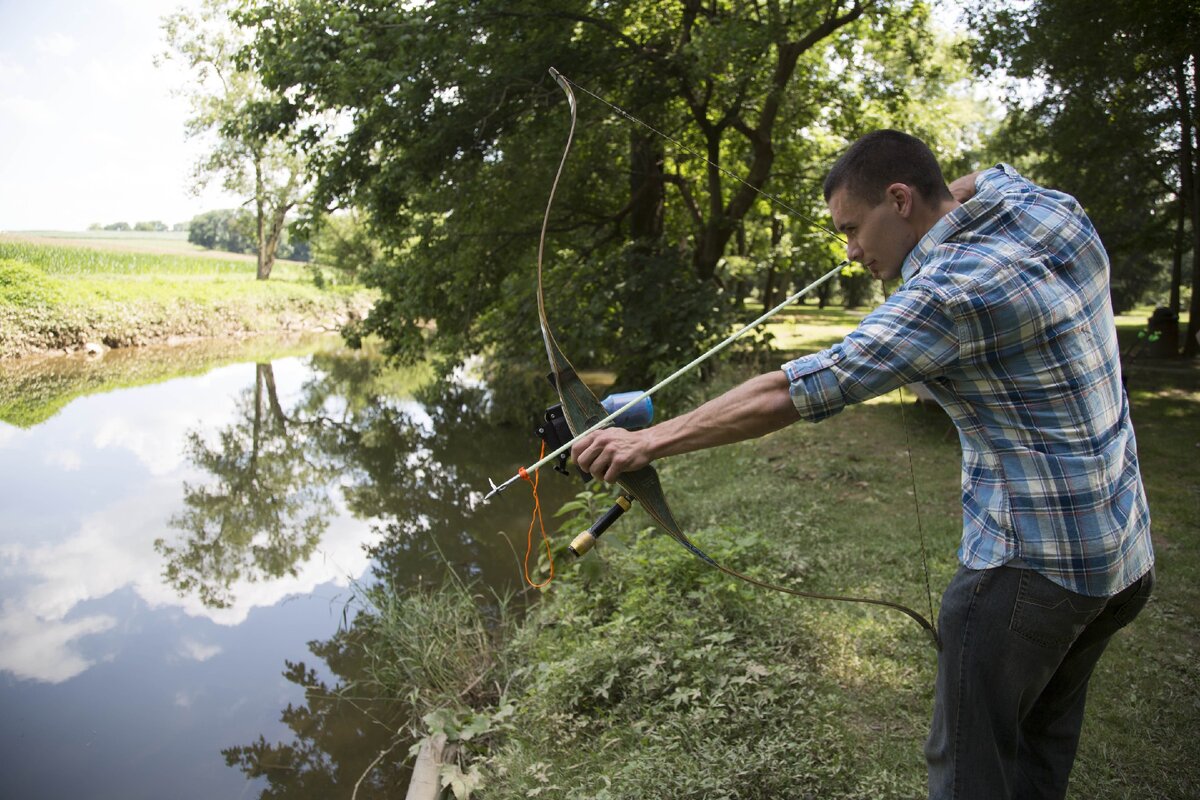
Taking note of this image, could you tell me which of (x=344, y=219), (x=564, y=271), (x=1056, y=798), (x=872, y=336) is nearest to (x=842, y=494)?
(x=1056, y=798)

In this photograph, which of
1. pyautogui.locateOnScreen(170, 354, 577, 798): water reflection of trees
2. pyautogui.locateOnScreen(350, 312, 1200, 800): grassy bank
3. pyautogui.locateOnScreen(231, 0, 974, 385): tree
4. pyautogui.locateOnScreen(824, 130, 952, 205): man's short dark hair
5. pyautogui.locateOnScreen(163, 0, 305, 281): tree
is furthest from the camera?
pyautogui.locateOnScreen(163, 0, 305, 281): tree

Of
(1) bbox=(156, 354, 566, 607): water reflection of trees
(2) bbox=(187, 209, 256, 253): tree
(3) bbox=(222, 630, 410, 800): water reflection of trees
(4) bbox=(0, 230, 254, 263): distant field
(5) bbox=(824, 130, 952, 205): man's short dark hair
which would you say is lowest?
(3) bbox=(222, 630, 410, 800): water reflection of trees

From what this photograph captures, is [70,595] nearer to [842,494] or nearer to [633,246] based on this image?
[842,494]

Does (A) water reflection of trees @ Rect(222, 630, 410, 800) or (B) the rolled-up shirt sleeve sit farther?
(A) water reflection of trees @ Rect(222, 630, 410, 800)

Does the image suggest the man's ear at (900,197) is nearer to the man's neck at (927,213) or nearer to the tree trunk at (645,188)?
the man's neck at (927,213)

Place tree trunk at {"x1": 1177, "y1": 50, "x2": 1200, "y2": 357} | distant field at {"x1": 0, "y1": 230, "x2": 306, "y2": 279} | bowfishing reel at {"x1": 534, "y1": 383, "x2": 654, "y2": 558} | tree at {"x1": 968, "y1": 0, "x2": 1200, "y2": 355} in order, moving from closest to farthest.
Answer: bowfishing reel at {"x1": 534, "y1": 383, "x2": 654, "y2": 558}, tree at {"x1": 968, "y1": 0, "x2": 1200, "y2": 355}, tree trunk at {"x1": 1177, "y1": 50, "x2": 1200, "y2": 357}, distant field at {"x1": 0, "y1": 230, "x2": 306, "y2": 279}

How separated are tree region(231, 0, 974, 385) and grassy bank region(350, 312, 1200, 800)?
17.5 ft

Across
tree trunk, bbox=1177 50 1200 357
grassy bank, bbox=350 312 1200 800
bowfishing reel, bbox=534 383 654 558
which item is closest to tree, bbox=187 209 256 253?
tree trunk, bbox=1177 50 1200 357

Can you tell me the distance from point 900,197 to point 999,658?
107 centimetres

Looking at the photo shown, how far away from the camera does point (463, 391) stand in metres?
15.6

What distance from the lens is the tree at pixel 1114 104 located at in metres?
8.48

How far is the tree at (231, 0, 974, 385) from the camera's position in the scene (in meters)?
9.54

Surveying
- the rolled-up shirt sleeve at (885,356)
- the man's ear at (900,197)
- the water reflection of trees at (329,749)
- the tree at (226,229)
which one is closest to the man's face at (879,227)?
the man's ear at (900,197)

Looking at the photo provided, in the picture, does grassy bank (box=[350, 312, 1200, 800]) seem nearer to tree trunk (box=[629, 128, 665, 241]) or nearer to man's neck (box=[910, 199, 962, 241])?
man's neck (box=[910, 199, 962, 241])
